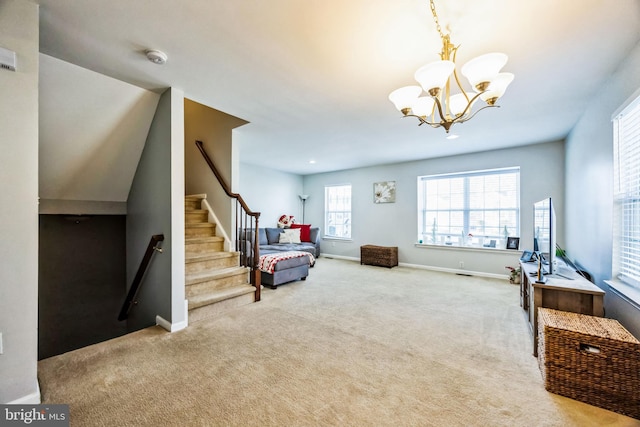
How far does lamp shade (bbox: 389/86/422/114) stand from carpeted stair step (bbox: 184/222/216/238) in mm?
3278

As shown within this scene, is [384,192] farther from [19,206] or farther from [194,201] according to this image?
[19,206]

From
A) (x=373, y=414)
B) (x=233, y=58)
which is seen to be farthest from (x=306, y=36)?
(x=373, y=414)

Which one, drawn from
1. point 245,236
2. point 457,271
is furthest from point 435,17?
point 457,271

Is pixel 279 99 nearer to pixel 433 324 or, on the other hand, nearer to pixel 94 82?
pixel 94 82

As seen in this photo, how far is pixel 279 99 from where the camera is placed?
9.55 feet

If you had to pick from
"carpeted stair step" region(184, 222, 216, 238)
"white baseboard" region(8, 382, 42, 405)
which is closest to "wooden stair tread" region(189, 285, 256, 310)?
"carpeted stair step" region(184, 222, 216, 238)

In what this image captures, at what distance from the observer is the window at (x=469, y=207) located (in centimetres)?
499

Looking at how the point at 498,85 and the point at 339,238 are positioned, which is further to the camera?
the point at 339,238

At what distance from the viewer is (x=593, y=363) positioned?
1.65 meters

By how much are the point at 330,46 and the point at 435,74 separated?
2.68 ft

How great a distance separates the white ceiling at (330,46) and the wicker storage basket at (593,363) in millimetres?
2016

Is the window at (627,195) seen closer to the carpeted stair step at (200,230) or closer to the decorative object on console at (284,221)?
the carpeted stair step at (200,230)

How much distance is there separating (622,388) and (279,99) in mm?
3485

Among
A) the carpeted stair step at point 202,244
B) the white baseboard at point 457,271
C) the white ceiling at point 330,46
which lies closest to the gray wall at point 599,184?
the white ceiling at point 330,46
